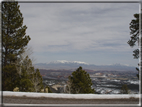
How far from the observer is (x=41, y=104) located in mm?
4887

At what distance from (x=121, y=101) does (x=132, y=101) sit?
53cm

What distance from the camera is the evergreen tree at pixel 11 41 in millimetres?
10117

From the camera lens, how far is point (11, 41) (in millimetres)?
10242

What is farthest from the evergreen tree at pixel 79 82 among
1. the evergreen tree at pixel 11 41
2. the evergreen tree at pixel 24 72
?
the evergreen tree at pixel 11 41

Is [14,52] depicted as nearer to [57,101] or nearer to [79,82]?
[57,101]

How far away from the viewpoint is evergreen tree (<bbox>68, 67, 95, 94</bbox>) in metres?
13.7

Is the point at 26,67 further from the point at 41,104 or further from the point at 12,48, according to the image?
the point at 41,104

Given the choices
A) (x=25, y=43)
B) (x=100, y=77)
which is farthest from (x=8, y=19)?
(x=100, y=77)

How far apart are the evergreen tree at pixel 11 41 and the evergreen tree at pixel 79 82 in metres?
6.57

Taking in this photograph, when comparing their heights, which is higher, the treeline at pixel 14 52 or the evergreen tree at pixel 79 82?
the treeline at pixel 14 52

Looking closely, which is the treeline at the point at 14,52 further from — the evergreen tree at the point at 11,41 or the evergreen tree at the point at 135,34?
the evergreen tree at the point at 135,34

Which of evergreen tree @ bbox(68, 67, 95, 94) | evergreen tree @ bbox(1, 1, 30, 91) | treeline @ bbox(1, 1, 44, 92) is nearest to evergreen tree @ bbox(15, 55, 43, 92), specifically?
treeline @ bbox(1, 1, 44, 92)

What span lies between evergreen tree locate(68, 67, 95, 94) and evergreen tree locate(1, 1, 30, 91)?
6570 millimetres

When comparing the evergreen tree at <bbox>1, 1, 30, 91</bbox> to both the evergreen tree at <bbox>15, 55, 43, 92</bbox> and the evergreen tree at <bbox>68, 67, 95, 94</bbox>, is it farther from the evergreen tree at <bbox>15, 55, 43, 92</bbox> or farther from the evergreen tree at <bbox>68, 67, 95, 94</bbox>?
the evergreen tree at <bbox>68, 67, 95, 94</bbox>
